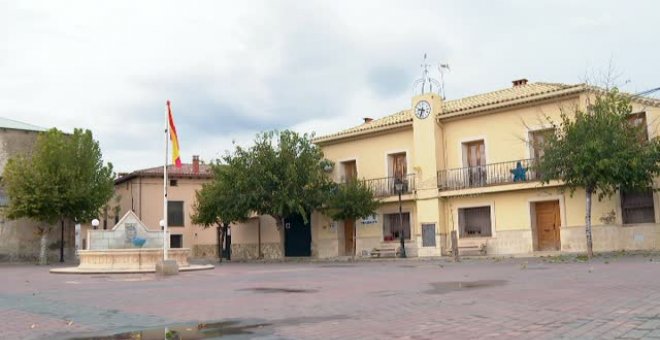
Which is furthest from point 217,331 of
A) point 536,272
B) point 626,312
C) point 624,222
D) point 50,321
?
point 624,222

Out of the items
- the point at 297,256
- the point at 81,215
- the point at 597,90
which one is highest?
the point at 597,90

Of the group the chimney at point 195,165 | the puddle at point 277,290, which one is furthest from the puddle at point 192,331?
the chimney at point 195,165

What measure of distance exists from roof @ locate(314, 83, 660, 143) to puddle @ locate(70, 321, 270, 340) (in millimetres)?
21105

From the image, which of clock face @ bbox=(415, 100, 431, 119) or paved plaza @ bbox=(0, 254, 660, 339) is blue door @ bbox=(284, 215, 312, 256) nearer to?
clock face @ bbox=(415, 100, 431, 119)

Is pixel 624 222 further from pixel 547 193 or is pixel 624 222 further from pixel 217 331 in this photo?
pixel 217 331

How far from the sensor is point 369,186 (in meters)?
32.2

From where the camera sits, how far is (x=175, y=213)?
46.2m

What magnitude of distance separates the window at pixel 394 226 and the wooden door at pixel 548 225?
21.0 ft

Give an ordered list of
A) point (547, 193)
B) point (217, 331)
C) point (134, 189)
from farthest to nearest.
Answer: point (134, 189), point (547, 193), point (217, 331)

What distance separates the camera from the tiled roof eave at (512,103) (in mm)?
25672

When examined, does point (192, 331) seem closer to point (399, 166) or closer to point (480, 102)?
point (480, 102)

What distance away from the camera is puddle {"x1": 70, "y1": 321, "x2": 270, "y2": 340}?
23.5 feet

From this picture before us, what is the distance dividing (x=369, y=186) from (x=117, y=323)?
24350mm

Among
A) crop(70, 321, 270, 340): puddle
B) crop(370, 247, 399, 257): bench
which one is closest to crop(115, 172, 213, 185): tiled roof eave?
crop(370, 247, 399, 257): bench
